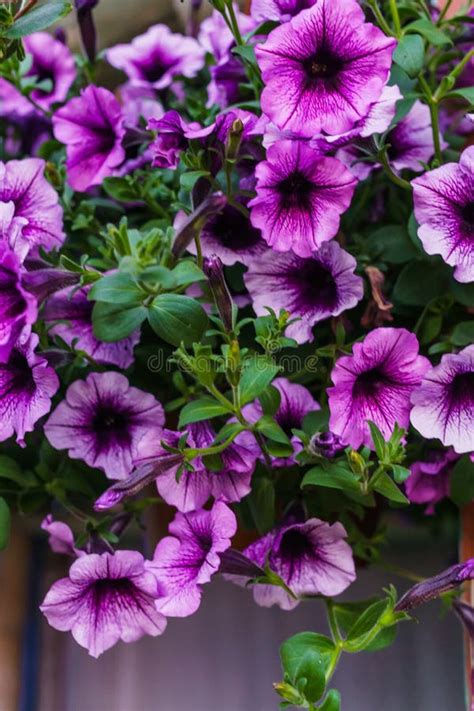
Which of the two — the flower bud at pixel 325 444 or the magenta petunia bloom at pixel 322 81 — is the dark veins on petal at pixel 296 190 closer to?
the magenta petunia bloom at pixel 322 81

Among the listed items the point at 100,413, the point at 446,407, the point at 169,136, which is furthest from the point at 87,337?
the point at 446,407

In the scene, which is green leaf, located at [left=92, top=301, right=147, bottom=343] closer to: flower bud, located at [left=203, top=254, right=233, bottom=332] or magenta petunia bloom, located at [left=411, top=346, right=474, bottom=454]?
flower bud, located at [left=203, top=254, right=233, bottom=332]

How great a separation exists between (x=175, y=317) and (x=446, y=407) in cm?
19

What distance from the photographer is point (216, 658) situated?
786 mm

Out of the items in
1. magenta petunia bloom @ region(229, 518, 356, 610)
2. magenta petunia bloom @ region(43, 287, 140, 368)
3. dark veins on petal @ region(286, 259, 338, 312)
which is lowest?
magenta petunia bloom @ region(229, 518, 356, 610)

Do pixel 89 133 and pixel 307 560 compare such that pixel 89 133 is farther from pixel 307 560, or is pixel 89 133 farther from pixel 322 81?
pixel 307 560

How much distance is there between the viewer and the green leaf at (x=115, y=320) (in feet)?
1.77

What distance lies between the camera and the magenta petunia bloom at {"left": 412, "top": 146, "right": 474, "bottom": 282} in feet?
1.85

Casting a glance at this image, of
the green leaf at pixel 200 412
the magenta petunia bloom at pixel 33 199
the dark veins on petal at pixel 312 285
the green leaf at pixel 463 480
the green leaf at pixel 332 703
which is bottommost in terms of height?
the green leaf at pixel 332 703

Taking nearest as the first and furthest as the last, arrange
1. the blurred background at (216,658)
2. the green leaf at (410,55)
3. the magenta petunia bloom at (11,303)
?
the magenta petunia bloom at (11,303) → the green leaf at (410,55) → the blurred background at (216,658)

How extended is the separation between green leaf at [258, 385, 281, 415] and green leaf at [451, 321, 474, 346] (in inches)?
5.3

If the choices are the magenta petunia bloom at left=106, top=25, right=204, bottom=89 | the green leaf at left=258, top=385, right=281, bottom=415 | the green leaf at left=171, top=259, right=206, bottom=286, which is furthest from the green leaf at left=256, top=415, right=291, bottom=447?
the magenta petunia bloom at left=106, top=25, right=204, bottom=89

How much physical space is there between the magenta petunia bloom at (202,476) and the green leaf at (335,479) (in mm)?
43

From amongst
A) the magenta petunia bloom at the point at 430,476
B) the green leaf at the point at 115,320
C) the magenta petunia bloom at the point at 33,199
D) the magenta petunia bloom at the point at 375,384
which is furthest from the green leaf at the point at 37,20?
the magenta petunia bloom at the point at 430,476
